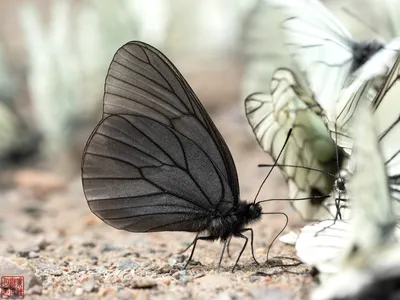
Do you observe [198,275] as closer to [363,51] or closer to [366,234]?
[366,234]

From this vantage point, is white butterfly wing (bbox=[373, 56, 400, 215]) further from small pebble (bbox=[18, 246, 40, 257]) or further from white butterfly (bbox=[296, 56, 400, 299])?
small pebble (bbox=[18, 246, 40, 257])

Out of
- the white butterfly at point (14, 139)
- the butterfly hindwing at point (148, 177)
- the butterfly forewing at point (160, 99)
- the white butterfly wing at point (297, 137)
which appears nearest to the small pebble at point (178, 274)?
the butterfly hindwing at point (148, 177)

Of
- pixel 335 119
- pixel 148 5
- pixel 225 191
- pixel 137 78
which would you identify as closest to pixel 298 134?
pixel 335 119

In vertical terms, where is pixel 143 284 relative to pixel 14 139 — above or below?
below

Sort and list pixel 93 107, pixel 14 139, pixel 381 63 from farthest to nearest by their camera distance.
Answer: pixel 93 107
pixel 14 139
pixel 381 63

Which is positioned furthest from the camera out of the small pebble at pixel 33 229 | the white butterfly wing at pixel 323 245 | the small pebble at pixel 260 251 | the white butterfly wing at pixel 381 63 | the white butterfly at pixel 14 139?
the white butterfly at pixel 14 139

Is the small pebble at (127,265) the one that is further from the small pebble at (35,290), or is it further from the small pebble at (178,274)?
the small pebble at (35,290)

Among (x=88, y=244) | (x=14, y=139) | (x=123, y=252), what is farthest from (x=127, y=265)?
(x=14, y=139)

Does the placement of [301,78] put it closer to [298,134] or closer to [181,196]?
[298,134]
